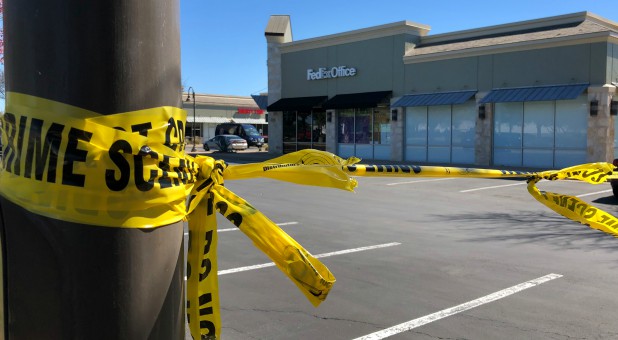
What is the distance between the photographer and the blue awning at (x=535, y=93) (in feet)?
67.4

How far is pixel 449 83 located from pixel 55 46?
24.9m

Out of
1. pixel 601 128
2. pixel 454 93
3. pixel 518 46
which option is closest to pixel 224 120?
pixel 454 93

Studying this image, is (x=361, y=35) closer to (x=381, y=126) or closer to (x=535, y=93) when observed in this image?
(x=381, y=126)

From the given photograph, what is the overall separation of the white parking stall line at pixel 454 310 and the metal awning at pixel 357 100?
21.9 meters

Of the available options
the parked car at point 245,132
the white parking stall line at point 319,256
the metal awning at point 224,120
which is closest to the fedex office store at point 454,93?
the parked car at point 245,132

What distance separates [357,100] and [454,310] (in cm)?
2397

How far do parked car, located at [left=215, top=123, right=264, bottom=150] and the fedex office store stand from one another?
30.2 ft

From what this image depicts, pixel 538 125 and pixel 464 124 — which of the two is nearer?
pixel 538 125

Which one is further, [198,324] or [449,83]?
[449,83]

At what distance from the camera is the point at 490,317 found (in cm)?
465

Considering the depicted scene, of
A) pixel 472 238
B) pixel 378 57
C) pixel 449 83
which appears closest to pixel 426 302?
pixel 472 238

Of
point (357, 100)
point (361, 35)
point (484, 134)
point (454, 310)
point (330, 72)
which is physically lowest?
point (454, 310)

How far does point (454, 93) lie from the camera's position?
2473 cm

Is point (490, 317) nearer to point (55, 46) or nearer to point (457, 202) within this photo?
point (55, 46)
